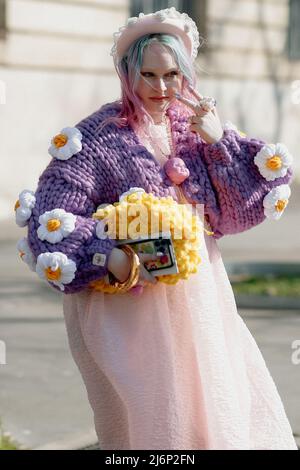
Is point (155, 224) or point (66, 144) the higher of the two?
point (66, 144)

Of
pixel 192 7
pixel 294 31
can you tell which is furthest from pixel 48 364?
pixel 294 31

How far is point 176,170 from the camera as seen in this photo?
13.4ft

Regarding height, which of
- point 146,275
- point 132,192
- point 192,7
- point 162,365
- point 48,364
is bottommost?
point 48,364

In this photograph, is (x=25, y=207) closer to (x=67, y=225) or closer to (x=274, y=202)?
(x=67, y=225)

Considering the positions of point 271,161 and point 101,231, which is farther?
point 271,161

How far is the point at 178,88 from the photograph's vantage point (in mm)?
4121

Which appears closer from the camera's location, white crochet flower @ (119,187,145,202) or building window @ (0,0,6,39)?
white crochet flower @ (119,187,145,202)

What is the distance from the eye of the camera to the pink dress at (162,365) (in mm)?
3977

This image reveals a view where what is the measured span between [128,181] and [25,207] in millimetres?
358

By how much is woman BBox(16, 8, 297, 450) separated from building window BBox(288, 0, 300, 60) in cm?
1665

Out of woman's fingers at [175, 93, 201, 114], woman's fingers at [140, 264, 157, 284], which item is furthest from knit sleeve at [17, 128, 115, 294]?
woman's fingers at [175, 93, 201, 114]

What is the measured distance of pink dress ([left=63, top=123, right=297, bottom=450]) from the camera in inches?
→ 157

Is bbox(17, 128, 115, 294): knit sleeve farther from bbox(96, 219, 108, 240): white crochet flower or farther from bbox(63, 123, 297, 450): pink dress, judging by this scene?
bbox(63, 123, 297, 450): pink dress
